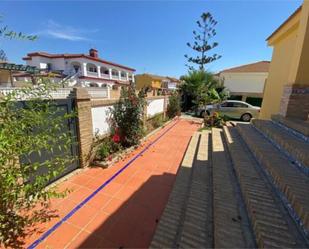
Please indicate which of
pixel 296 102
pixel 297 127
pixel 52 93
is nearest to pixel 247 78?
Answer: pixel 296 102

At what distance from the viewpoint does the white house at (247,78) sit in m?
24.0

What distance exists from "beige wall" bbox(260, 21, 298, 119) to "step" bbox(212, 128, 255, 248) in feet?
16.1

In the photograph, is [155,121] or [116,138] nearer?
[116,138]

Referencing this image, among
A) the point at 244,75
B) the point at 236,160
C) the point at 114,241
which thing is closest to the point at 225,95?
the point at 244,75

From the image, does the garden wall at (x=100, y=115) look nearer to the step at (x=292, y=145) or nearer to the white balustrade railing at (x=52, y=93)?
the white balustrade railing at (x=52, y=93)

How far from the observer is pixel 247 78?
24.6m

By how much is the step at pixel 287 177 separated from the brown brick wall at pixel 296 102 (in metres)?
1.79

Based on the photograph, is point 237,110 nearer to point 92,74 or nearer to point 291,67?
point 291,67

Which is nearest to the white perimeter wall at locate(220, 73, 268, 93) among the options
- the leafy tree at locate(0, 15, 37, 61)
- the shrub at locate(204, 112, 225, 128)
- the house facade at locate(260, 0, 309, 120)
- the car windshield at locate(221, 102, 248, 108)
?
the car windshield at locate(221, 102, 248, 108)

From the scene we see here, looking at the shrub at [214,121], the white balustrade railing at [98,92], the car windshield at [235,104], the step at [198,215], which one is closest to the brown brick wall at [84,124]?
the white balustrade railing at [98,92]

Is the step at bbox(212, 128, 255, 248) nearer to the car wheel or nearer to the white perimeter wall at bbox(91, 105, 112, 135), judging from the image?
the white perimeter wall at bbox(91, 105, 112, 135)

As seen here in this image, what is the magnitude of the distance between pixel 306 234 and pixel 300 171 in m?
1.22

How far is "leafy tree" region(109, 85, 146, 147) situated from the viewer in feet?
19.7

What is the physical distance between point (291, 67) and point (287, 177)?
417 cm
